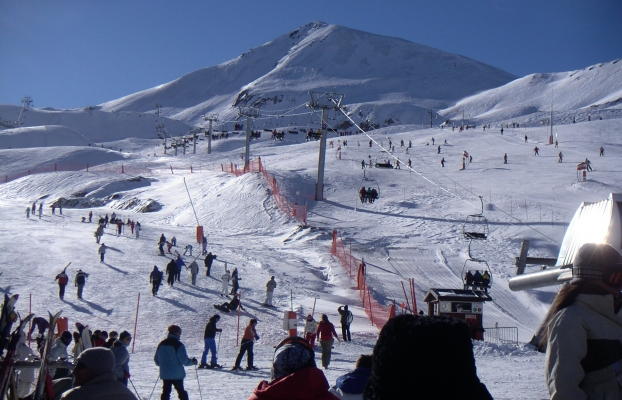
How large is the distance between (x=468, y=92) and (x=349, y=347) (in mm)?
191766

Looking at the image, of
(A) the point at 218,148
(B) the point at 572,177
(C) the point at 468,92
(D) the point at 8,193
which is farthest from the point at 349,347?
(C) the point at 468,92

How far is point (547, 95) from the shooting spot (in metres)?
162

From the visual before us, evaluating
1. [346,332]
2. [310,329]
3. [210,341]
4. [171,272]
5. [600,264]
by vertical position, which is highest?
[600,264]

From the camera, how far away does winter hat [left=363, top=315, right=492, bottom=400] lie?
6.59 ft

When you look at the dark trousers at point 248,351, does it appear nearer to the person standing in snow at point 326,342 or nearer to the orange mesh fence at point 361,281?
the person standing in snow at point 326,342

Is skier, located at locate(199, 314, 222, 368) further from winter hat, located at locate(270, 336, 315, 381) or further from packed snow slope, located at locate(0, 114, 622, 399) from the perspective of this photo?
winter hat, located at locate(270, 336, 315, 381)

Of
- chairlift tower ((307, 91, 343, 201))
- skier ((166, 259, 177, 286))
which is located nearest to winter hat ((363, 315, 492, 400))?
skier ((166, 259, 177, 286))

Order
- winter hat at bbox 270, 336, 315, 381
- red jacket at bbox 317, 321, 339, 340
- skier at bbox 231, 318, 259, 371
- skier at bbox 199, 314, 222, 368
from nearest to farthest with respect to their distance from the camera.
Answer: winter hat at bbox 270, 336, 315, 381
skier at bbox 231, 318, 259, 371
skier at bbox 199, 314, 222, 368
red jacket at bbox 317, 321, 339, 340

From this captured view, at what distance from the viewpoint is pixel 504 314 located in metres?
19.6

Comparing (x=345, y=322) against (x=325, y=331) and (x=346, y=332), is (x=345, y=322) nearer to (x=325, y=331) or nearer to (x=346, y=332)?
(x=346, y=332)

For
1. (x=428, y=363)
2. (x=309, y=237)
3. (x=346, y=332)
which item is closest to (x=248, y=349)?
(x=346, y=332)

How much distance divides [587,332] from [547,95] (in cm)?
17213

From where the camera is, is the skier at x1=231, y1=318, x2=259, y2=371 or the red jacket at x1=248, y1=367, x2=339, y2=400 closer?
the red jacket at x1=248, y1=367, x2=339, y2=400

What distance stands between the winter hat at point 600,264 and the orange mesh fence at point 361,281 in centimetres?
1164
